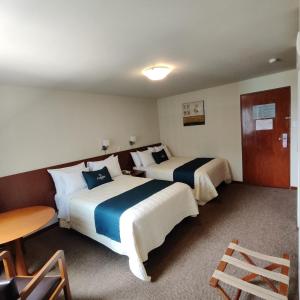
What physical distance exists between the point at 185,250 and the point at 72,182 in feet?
6.16

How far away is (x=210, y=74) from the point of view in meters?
3.16

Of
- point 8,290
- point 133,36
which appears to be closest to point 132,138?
point 133,36

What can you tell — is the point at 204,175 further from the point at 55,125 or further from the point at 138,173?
the point at 55,125

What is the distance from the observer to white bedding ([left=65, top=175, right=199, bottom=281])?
6.47 ft

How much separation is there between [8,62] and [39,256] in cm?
225

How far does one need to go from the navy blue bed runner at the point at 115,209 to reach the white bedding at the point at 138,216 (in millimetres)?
82

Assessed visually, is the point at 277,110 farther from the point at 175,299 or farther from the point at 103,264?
the point at 103,264

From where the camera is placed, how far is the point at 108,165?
3600 millimetres

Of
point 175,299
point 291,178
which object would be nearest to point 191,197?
point 175,299

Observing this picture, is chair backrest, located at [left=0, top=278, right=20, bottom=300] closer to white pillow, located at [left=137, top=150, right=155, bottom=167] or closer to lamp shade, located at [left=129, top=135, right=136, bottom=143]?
white pillow, located at [left=137, top=150, right=155, bottom=167]

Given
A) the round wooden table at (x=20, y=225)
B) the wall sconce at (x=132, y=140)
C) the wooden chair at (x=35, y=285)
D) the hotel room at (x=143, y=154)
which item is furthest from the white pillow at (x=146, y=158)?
the wooden chair at (x=35, y=285)

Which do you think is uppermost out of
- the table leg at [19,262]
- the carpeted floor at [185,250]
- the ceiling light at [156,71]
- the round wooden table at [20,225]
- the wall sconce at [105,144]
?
the ceiling light at [156,71]

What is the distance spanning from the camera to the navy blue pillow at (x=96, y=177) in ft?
10.1

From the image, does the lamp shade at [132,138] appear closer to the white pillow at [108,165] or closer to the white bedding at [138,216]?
the white pillow at [108,165]
